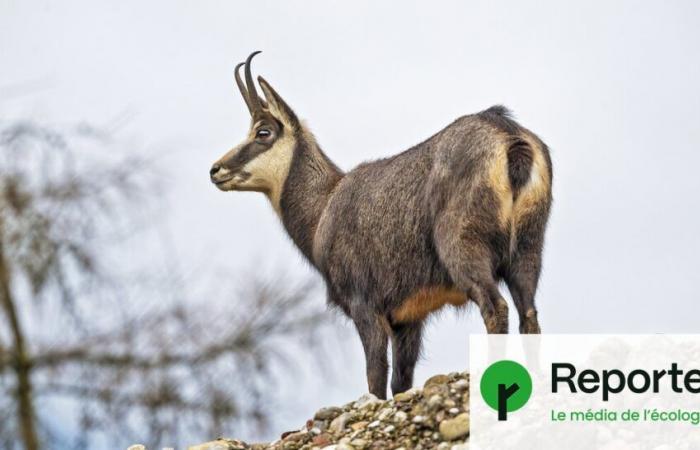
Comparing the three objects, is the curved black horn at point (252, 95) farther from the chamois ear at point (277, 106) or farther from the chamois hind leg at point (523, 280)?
the chamois hind leg at point (523, 280)

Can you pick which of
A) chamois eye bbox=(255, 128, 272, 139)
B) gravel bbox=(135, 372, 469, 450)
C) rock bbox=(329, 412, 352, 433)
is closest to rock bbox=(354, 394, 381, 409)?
gravel bbox=(135, 372, 469, 450)

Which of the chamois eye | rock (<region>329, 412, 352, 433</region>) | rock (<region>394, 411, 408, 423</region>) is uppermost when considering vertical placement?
the chamois eye

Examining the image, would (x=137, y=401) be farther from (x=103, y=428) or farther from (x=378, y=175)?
(x=378, y=175)

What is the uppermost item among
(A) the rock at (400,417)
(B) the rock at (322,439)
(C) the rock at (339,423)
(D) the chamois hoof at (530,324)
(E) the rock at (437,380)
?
(D) the chamois hoof at (530,324)

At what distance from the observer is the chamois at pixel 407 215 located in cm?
956

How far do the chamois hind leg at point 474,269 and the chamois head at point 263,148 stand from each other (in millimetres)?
3263

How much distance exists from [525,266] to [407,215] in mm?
1524

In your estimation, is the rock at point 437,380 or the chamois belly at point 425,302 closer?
the rock at point 437,380

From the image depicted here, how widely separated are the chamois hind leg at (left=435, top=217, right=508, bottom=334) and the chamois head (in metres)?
3.26

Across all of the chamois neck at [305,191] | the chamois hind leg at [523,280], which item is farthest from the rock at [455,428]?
the chamois neck at [305,191]

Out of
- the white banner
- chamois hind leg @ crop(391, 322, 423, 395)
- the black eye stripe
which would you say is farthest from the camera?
the black eye stripe

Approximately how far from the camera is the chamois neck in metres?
12.5

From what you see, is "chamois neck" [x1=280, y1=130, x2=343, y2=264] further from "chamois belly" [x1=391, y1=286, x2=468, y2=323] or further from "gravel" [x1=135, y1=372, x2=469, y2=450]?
"gravel" [x1=135, y1=372, x2=469, y2=450]

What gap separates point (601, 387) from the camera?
907 centimetres
